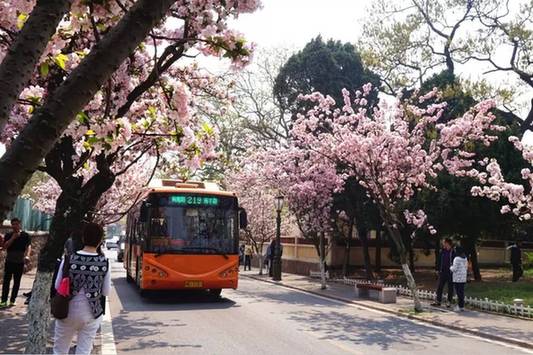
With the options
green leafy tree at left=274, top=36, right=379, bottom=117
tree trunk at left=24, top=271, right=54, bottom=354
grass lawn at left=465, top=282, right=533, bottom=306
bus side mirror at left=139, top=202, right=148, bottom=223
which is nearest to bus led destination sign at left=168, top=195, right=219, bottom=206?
bus side mirror at left=139, top=202, right=148, bottom=223

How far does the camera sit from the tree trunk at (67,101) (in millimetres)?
2709

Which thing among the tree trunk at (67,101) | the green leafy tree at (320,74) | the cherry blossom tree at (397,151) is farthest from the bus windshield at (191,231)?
the green leafy tree at (320,74)

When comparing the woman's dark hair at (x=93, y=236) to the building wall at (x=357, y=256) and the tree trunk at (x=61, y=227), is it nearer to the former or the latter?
the tree trunk at (x=61, y=227)

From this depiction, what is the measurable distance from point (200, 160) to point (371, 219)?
17334mm

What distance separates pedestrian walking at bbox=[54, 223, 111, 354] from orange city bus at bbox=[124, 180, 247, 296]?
9567 mm

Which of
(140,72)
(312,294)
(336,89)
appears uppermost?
(336,89)

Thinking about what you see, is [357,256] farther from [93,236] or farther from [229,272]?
[93,236]

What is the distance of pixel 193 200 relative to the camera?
16.3m

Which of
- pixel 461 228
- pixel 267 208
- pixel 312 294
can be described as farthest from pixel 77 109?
pixel 267 208

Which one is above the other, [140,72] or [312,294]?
[140,72]

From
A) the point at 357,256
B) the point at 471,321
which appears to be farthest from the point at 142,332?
the point at 357,256

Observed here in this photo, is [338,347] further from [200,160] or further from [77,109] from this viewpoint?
[77,109]

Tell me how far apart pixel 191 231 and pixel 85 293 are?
32.8 ft

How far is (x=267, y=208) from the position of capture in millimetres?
34562
